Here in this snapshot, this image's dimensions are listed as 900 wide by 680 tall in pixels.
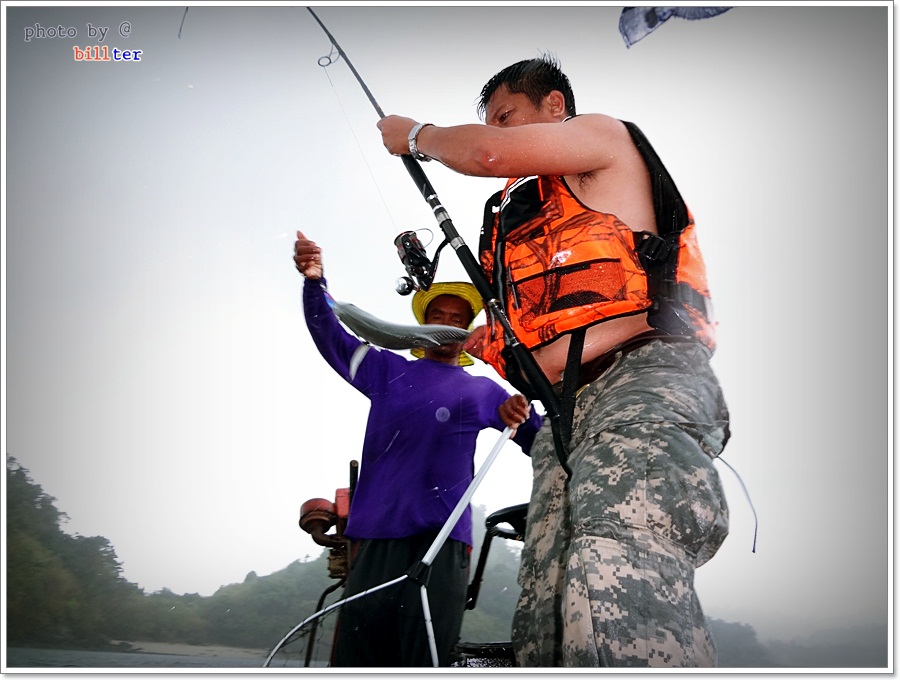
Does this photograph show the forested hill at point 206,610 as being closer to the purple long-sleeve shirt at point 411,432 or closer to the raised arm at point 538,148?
the purple long-sleeve shirt at point 411,432

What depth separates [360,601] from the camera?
152 centimetres

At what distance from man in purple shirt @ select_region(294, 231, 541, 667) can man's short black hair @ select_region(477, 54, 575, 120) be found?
503mm

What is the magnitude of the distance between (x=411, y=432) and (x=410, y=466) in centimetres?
7

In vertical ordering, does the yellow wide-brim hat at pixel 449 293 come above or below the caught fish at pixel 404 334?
above

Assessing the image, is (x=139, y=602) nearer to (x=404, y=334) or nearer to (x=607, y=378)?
(x=404, y=334)

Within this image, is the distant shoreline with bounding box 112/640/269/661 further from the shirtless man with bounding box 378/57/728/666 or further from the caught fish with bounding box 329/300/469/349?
the caught fish with bounding box 329/300/469/349

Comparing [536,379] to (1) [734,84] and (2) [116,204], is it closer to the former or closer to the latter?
(1) [734,84]

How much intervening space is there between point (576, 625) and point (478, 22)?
142 centimetres

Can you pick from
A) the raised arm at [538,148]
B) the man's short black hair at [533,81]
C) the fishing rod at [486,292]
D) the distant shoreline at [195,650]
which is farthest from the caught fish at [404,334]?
the distant shoreline at [195,650]

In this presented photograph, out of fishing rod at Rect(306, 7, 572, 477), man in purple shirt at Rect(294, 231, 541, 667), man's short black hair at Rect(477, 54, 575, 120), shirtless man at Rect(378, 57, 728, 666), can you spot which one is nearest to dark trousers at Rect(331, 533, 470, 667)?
man in purple shirt at Rect(294, 231, 541, 667)

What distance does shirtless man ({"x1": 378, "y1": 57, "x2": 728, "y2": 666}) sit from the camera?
3.66ft

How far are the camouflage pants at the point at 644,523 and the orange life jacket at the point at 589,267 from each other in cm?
14

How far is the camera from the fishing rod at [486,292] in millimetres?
1438

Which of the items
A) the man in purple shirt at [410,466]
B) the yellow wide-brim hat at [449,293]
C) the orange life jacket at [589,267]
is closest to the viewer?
the orange life jacket at [589,267]
